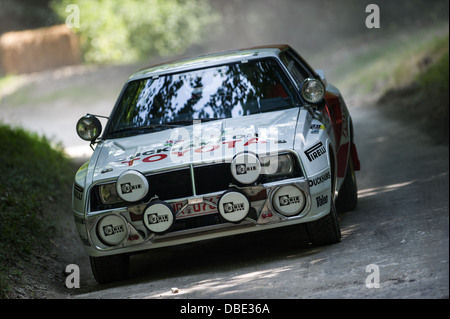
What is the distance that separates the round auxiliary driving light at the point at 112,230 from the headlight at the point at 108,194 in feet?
0.51

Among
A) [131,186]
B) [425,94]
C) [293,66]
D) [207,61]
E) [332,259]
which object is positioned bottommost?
[425,94]

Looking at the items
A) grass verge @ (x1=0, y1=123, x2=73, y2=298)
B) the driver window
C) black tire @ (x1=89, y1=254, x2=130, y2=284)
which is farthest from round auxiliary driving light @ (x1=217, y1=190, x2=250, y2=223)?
grass verge @ (x1=0, y1=123, x2=73, y2=298)

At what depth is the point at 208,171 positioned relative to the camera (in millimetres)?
6289

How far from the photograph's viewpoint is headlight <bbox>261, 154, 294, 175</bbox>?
20.4 feet

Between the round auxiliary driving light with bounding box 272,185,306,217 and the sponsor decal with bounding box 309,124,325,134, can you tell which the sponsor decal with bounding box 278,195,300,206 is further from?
the sponsor decal with bounding box 309,124,325,134

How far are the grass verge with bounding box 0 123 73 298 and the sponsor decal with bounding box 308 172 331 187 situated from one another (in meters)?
2.60

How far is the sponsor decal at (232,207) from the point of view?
20.0 ft

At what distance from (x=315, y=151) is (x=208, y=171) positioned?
0.91 metres

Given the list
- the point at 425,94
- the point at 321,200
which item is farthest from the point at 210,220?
the point at 425,94

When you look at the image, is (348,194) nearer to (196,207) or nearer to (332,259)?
(332,259)

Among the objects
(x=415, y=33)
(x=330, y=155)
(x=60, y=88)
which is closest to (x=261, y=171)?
(x=330, y=155)

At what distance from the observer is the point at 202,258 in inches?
286

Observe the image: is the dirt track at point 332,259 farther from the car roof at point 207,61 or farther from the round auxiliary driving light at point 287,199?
the car roof at point 207,61

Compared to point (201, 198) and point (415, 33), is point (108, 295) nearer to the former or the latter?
point (201, 198)
